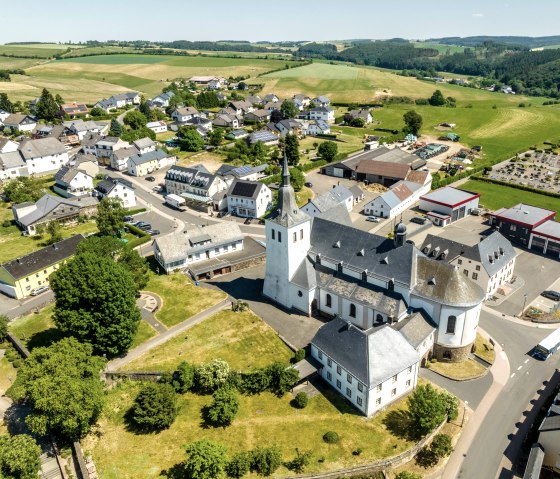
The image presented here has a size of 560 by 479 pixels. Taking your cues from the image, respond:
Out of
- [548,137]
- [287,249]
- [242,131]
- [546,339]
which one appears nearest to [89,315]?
[287,249]

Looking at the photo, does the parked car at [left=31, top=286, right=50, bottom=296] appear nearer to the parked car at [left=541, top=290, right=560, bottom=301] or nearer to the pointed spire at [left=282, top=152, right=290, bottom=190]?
the pointed spire at [left=282, top=152, right=290, bottom=190]

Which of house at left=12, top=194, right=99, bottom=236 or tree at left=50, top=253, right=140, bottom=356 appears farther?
house at left=12, top=194, right=99, bottom=236

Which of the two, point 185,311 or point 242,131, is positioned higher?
point 242,131

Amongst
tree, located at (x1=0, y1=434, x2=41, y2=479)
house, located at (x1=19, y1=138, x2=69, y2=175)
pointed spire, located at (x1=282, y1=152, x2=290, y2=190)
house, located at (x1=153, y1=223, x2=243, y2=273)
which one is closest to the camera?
tree, located at (x1=0, y1=434, x2=41, y2=479)

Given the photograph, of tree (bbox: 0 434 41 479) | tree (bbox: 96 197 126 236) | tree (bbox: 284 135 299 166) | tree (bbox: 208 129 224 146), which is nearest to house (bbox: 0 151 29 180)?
tree (bbox: 96 197 126 236)

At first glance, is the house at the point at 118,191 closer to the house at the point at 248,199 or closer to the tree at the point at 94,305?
the house at the point at 248,199

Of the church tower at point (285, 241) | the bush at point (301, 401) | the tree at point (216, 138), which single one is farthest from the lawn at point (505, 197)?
the tree at point (216, 138)

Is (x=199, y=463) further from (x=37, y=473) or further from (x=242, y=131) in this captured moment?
(x=242, y=131)
